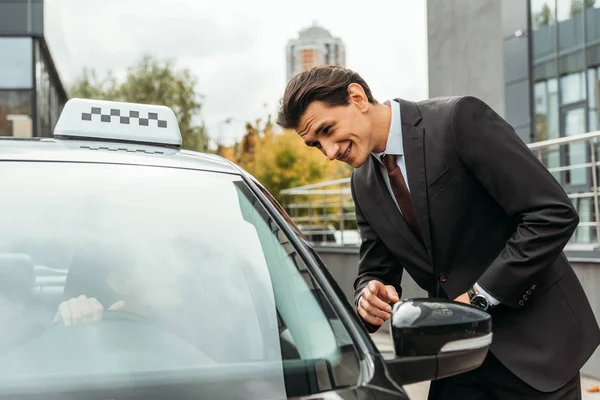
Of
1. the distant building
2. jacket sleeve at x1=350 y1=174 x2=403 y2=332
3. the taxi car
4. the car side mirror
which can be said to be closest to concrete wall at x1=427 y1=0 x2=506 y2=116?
jacket sleeve at x1=350 y1=174 x2=403 y2=332

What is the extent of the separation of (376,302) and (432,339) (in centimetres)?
68

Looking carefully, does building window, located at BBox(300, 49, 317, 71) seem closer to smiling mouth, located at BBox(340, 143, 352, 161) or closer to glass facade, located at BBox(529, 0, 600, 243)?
glass facade, located at BBox(529, 0, 600, 243)

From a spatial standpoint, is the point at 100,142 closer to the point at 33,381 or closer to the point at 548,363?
the point at 33,381

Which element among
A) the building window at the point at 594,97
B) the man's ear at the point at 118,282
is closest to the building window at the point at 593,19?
the building window at the point at 594,97

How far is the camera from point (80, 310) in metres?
2.03

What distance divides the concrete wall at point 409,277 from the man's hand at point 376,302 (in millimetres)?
2763

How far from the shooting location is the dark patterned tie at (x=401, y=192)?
2.69 meters

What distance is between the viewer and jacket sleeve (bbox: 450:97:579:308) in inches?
95.5

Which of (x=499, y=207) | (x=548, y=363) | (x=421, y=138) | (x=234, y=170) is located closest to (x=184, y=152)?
(x=234, y=170)

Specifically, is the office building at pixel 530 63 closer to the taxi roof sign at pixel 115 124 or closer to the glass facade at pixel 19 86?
the glass facade at pixel 19 86

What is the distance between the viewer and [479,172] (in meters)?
2.52

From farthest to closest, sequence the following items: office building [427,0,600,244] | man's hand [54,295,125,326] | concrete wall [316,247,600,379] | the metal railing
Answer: office building [427,0,600,244] → the metal railing → concrete wall [316,247,600,379] → man's hand [54,295,125,326]

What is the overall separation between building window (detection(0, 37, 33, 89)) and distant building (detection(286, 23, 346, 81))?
284ft

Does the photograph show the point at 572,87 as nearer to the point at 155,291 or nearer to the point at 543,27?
the point at 543,27
